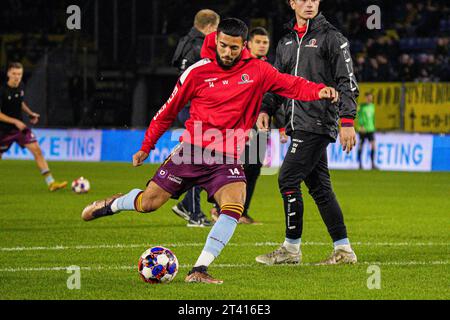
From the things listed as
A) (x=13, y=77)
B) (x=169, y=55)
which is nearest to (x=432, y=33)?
(x=169, y=55)

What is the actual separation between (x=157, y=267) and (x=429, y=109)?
21.1m

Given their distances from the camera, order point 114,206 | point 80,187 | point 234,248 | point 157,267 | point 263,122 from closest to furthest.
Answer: point 157,267 < point 114,206 < point 263,122 < point 234,248 < point 80,187

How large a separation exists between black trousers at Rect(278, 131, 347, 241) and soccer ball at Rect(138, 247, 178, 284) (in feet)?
5.06

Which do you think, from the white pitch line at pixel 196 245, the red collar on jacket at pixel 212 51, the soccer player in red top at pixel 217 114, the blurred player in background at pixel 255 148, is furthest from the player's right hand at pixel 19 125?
the red collar on jacket at pixel 212 51

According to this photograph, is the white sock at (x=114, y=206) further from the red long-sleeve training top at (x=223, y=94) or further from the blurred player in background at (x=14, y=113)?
the blurred player in background at (x=14, y=113)

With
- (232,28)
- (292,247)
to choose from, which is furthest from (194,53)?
(232,28)

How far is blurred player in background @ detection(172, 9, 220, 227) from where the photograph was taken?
1256cm

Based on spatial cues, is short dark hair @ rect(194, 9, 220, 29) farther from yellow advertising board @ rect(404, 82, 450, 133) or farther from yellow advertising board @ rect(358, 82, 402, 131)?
yellow advertising board @ rect(358, 82, 402, 131)

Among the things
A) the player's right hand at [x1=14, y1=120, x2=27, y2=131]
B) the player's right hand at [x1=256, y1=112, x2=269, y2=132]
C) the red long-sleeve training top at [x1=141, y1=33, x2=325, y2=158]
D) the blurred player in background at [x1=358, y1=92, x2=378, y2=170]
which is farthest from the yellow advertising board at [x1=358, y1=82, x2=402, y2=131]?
the red long-sleeve training top at [x1=141, y1=33, x2=325, y2=158]

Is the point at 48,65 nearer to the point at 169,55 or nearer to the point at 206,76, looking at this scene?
the point at 169,55

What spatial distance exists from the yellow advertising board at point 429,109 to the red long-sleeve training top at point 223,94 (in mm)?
20157

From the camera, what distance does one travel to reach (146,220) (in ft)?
45.0

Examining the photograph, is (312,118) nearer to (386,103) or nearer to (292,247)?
(292,247)

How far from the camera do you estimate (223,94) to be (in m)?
8.42
